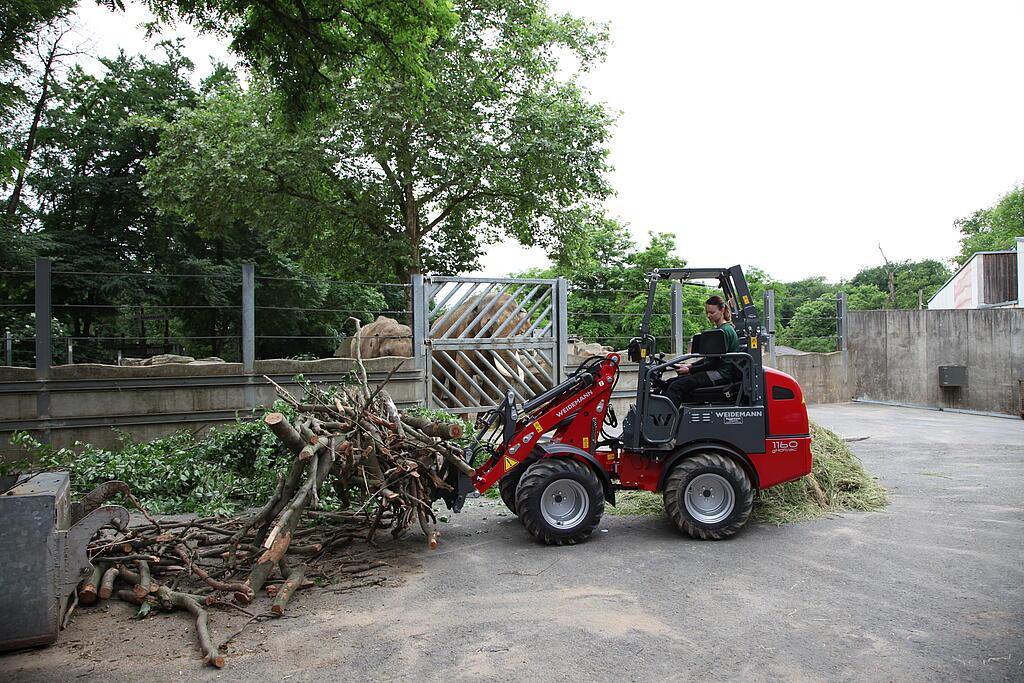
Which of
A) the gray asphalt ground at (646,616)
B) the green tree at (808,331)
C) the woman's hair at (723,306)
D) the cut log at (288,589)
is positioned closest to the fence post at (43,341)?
the gray asphalt ground at (646,616)

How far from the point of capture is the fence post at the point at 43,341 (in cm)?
922

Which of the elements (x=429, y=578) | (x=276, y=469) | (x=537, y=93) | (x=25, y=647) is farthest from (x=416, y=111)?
(x=25, y=647)

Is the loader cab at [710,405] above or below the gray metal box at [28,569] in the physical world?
above

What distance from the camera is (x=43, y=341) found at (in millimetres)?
9273

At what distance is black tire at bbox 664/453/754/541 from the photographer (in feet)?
21.8

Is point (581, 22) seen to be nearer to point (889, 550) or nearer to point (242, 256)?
point (242, 256)

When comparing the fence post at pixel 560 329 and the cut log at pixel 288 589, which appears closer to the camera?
the cut log at pixel 288 589

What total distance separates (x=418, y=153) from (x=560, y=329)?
6511mm

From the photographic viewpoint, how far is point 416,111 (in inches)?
594

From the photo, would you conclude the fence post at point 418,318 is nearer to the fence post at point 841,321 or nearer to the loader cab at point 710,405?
the loader cab at point 710,405

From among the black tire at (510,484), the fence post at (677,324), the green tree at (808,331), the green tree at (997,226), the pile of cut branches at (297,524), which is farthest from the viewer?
the green tree at (997,226)

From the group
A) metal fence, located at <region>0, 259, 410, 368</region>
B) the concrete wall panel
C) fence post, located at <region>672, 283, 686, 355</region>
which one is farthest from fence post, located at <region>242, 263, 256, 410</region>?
the concrete wall panel

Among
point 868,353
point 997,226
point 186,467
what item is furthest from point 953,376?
point 997,226

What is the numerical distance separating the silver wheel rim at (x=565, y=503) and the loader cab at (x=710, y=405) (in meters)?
0.68
